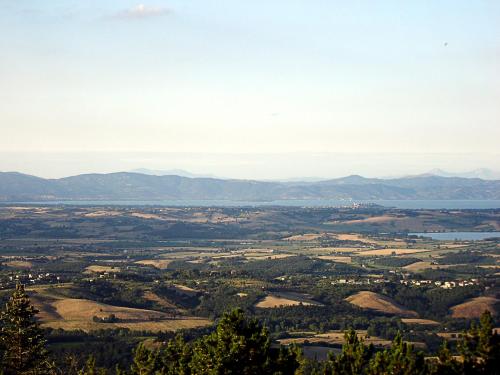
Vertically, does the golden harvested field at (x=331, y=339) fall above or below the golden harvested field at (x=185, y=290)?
below

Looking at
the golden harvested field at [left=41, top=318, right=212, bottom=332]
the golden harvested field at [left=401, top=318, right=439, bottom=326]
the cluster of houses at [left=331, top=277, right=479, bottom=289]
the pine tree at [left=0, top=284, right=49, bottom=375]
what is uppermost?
the pine tree at [left=0, top=284, right=49, bottom=375]

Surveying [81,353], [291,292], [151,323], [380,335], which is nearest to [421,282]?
[291,292]

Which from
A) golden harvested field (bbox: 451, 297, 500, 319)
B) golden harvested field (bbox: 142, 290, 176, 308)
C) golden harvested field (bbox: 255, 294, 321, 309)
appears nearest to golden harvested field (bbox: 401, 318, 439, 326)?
golden harvested field (bbox: 451, 297, 500, 319)

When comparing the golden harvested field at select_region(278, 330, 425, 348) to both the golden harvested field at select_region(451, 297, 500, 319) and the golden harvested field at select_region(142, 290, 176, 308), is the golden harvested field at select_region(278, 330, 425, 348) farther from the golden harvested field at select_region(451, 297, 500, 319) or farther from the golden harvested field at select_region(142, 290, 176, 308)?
the golden harvested field at select_region(142, 290, 176, 308)

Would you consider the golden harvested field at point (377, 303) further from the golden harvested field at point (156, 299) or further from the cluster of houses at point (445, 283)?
the golden harvested field at point (156, 299)

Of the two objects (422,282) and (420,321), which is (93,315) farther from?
(422,282)

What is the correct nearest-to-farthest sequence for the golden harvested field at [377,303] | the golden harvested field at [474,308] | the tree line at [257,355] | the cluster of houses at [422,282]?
the tree line at [257,355] → the golden harvested field at [474,308] → the golden harvested field at [377,303] → the cluster of houses at [422,282]

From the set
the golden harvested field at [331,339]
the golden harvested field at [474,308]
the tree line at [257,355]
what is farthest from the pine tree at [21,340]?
the golden harvested field at [474,308]
